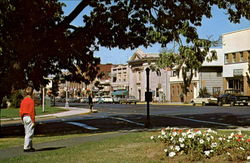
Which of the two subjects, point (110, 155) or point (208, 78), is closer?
point (110, 155)

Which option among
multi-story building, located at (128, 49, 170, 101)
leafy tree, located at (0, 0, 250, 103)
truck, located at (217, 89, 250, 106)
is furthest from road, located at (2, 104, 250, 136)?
multi-story building, located at (128, 49, 170, 101)

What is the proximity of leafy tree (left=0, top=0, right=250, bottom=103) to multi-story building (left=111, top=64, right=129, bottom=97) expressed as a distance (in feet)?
279

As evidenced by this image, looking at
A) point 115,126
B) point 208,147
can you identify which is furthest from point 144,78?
point 208,147

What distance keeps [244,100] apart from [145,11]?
3137 cm

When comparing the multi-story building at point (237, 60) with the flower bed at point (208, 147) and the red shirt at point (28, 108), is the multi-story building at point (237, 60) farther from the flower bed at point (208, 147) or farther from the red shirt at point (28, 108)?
the flower bed at point (208, 147)

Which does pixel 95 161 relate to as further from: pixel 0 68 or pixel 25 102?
pixel 0 68

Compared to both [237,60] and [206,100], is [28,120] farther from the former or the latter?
[237,60]

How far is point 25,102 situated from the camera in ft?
35.4

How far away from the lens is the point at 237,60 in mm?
60906

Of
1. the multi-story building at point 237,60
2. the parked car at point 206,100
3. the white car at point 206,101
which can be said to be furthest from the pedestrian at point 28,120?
the multi-story building at point 237,60

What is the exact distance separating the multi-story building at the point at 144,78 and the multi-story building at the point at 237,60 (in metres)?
19.4

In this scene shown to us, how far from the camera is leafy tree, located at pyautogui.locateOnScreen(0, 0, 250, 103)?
14922 millimetres

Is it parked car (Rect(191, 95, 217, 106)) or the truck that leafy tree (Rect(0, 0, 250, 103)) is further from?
parked car (Rect(191, 95, 217, 106))

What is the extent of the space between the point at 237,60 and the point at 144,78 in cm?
3645
